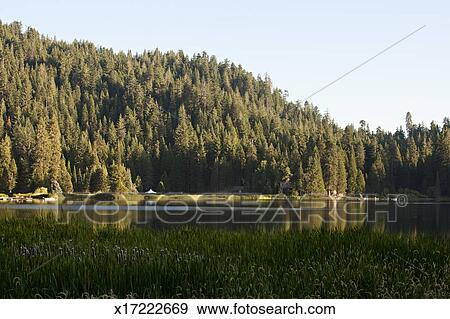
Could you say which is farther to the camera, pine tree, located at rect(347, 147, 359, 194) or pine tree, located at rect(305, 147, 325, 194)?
pine tree, located at rect(347, 147, 359, 194)

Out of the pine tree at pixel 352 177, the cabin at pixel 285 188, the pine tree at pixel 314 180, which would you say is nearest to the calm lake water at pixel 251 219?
the pine tree at pixel 314 180

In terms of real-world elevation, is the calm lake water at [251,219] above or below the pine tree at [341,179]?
below

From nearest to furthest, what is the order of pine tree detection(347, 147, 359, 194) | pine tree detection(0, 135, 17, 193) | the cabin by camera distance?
pine tree detection(0, 135, 17, 193)
the cabin
pine tree detection(347, 147, 359, 194)

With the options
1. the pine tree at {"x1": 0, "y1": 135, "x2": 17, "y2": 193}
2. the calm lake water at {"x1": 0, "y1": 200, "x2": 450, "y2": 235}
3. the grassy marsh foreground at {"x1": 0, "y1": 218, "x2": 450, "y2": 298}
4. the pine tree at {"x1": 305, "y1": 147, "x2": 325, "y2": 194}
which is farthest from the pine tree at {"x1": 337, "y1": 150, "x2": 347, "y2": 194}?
the grassy marsh foreground at {"x1": 0, "y1": 218, "x2": 450, "y2": 298}

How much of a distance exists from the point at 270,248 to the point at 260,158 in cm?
14996

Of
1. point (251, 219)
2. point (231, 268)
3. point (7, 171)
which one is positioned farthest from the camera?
point (7, 171)

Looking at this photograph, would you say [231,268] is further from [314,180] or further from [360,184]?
[360,184]

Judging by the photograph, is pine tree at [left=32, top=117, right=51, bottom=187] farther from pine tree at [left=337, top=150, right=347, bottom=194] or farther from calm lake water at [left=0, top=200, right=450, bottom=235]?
calm lake water at [left=0, top=200, right=450, bottom=235]

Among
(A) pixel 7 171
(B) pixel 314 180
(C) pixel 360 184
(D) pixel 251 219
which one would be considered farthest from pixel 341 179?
(D) pixel 251 219

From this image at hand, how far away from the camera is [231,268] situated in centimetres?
1301

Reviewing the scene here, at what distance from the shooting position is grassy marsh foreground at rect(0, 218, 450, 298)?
11.4 metres

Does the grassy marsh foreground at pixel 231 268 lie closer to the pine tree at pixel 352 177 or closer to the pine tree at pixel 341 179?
the pine tree at pixel 341 179

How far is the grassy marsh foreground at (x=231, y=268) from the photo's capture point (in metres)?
11.4
